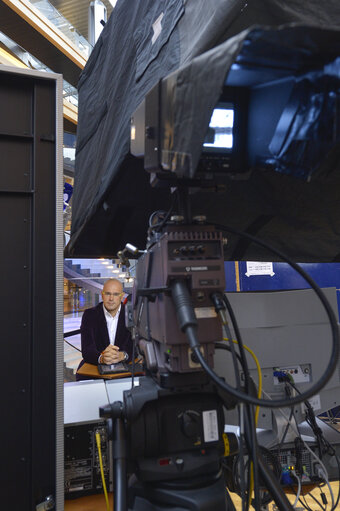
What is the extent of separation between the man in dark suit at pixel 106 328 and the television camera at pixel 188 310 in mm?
1498

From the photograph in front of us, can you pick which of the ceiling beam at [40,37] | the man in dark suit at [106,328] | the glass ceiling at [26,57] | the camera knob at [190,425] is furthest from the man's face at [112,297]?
the glass ceiling at [26,57]

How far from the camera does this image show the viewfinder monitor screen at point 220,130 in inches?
34.2

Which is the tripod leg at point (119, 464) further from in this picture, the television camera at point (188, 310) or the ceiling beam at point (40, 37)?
the ceiling beam at point (40, 37)

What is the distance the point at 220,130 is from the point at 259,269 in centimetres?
246

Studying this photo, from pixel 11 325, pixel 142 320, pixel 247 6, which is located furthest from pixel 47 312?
pixel 247 6

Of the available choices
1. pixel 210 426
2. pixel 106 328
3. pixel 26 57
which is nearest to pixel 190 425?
pixel 210 426

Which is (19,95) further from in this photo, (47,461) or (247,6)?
(47,461)

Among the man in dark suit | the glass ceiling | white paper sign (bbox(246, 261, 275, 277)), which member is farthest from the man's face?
the glass ceiling

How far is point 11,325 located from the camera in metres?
1.20

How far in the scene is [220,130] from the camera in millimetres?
886

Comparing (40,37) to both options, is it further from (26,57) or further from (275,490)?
(275,490)

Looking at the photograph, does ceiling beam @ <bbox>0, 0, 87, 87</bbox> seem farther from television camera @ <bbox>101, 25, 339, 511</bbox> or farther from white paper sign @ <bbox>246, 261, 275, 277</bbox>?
television camera @ <bbox>101, 25, 339, 511</bbox>

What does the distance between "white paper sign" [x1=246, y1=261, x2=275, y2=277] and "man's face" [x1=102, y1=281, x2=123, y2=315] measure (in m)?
1.22

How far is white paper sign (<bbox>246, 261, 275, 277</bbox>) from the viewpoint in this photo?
3.19 metres
